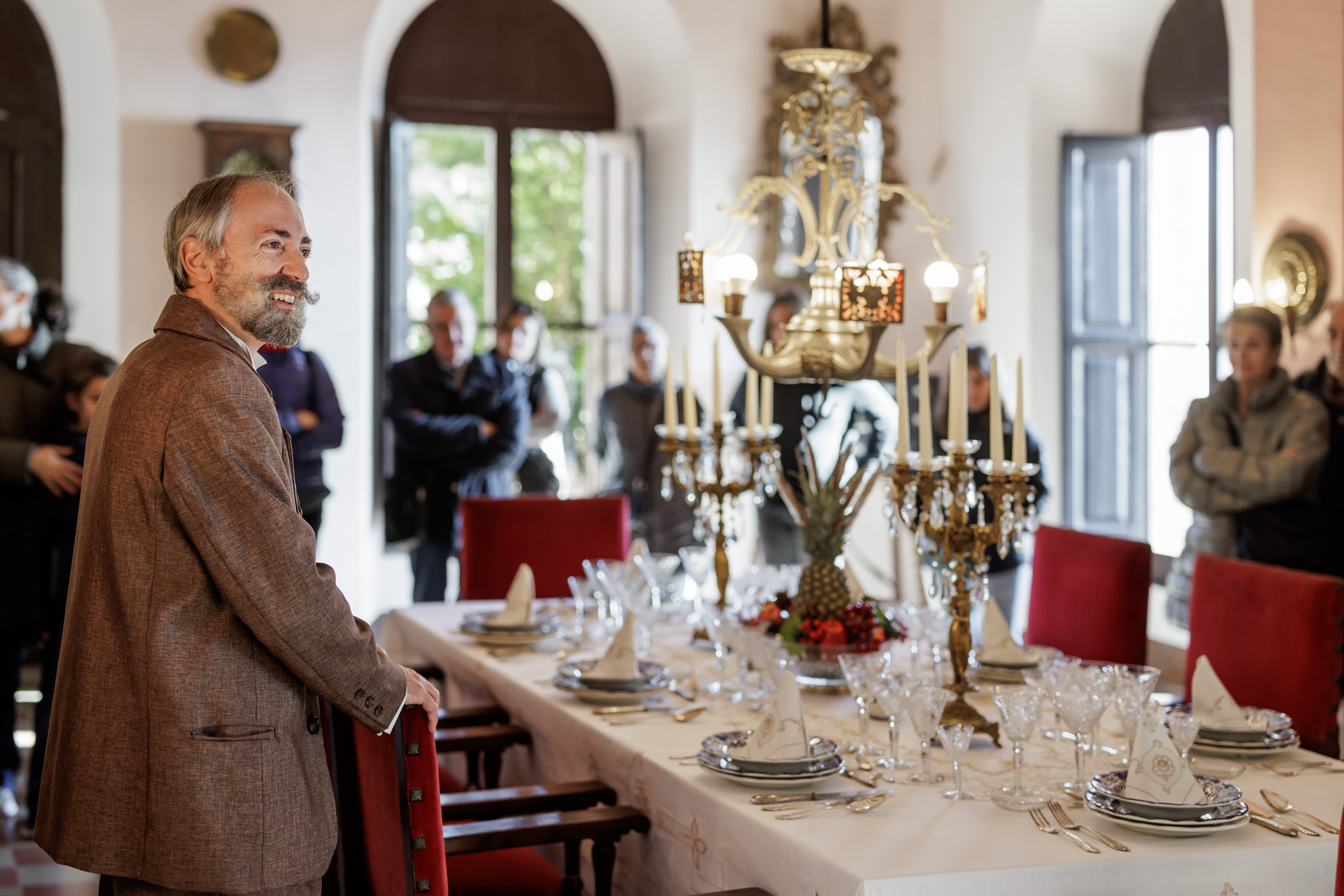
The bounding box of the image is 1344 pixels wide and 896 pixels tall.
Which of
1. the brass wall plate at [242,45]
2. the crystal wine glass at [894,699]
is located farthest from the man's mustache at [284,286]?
the brass wall plate at [242,45]

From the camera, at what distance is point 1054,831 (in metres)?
1.83

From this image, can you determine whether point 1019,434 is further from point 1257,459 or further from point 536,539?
point 536,539

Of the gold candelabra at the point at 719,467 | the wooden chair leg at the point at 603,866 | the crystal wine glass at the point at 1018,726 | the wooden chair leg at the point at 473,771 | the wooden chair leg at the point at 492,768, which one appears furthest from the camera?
the gold candelabra at the point at 719,467

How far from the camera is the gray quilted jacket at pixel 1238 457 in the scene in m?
3.81

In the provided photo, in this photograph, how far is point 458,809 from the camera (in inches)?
89.8

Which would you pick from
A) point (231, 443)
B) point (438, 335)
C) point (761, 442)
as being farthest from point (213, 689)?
point (438, 335)

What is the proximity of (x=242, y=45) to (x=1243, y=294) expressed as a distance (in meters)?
4.04

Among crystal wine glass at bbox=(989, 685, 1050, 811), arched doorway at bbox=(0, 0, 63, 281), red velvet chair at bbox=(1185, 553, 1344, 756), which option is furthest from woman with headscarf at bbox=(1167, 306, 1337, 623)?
arched doorway at bbox=(0, 0, 63, 281)

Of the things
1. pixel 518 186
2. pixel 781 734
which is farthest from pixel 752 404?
pixel 518 186

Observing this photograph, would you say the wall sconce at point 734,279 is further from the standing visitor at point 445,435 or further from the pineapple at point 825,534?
the standing visitor at point 445,435

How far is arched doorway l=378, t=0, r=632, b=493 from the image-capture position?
6496mm

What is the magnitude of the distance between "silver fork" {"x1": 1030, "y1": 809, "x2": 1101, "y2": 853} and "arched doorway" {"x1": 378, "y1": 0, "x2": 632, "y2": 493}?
185 inches

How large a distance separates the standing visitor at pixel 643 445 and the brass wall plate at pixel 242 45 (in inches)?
79.5

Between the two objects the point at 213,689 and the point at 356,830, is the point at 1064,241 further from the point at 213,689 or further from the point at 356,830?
the point at 213,689
